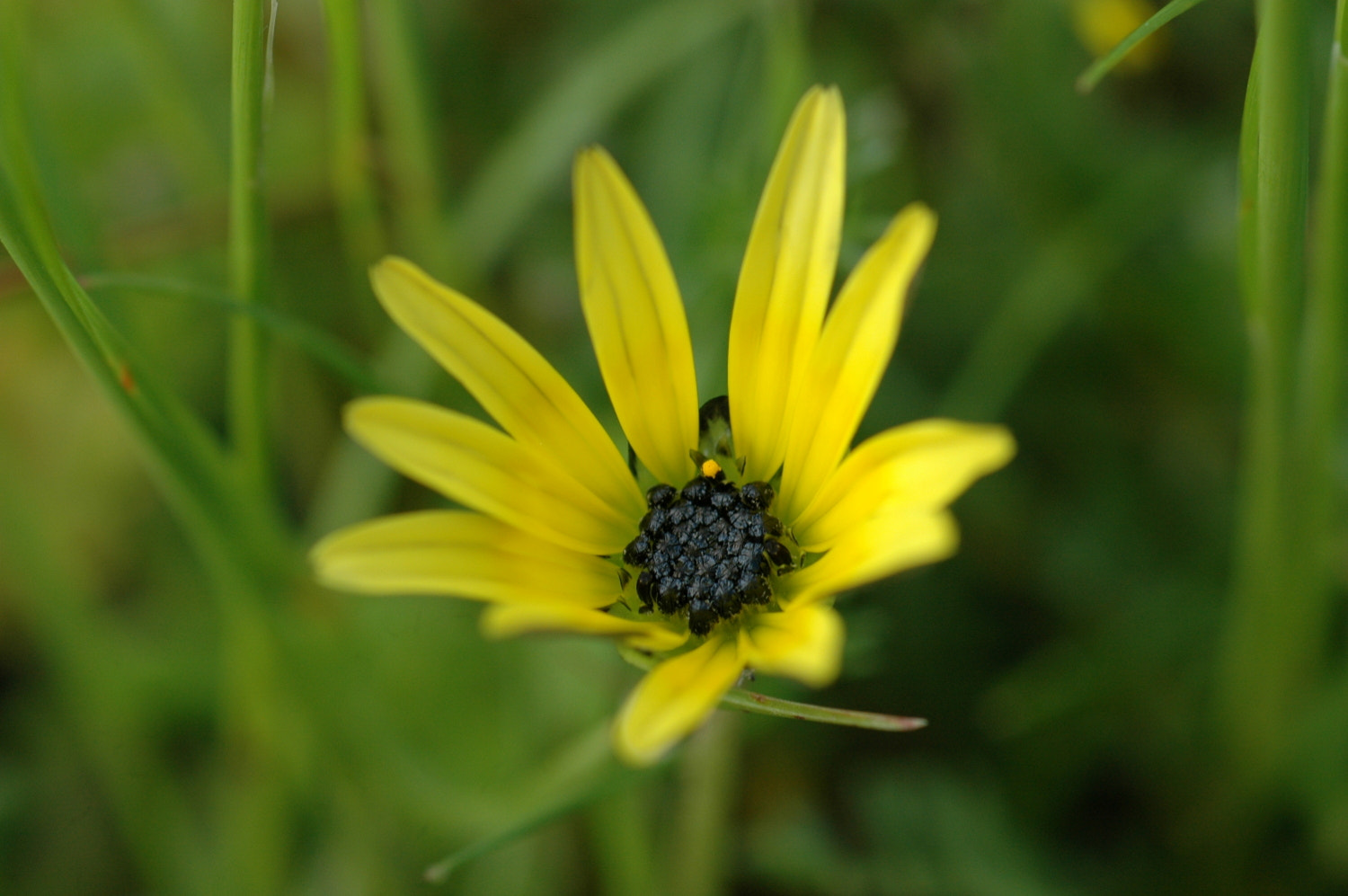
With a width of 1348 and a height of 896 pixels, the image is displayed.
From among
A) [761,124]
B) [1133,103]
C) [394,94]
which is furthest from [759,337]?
[1133,103]

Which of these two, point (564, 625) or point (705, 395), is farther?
point (705, 395)

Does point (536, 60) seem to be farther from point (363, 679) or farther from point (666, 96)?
point (363, 679)

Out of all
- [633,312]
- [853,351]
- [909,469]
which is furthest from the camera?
[633,312]

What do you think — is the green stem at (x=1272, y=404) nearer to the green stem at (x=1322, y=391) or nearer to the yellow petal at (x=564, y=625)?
the green stem at (x=1322, y=391)

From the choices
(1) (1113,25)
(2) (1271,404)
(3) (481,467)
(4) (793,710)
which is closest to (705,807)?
(4) (793,710)

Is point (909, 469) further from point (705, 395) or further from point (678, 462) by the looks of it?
point (705, 395)

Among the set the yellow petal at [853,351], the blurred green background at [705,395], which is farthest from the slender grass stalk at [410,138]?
the yellow petal at [853,351]

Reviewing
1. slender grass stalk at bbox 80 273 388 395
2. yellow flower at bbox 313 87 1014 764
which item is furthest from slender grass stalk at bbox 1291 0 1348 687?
slender grass stalk at bbox 80 273 388 395
